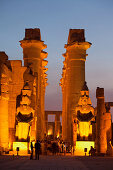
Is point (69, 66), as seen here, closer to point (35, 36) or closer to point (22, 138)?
point (35, 36)

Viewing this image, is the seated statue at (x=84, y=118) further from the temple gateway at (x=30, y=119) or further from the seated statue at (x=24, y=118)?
the seated statue at (x=24, y=118)

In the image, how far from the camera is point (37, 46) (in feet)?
88.3

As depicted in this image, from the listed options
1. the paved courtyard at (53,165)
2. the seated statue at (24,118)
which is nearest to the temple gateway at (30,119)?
the seated statue at (24,118)

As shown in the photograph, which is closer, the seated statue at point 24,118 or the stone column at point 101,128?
the stone column at point 101,128

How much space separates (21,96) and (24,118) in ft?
5.21

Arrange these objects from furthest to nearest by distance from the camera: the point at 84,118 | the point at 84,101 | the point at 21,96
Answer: the point at 84,101 < the point at 21,96 < the point at 84,118

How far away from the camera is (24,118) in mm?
17609

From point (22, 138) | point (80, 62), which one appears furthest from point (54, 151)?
point (80, 62)

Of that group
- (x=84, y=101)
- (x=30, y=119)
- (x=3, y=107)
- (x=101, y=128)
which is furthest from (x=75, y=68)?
(x=3, y=107)

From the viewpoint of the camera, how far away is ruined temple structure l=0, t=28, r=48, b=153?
15.9m

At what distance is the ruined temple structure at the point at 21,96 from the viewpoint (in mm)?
15891

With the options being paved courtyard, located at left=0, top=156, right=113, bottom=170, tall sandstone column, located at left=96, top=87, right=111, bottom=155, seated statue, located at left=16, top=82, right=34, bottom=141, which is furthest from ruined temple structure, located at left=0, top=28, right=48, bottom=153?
paved courtyard, located at left=0, top=156, right=113, bottom=170

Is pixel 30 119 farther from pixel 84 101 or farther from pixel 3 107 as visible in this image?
pixel 84 101

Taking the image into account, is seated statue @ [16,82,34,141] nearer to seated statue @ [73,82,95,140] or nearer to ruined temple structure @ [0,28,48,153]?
ruined temple structure @ [0,28,48,153]
